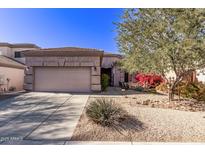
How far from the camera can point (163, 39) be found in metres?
9.30

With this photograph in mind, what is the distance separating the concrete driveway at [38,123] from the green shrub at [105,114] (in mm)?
662

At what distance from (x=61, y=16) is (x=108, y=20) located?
7.92ft

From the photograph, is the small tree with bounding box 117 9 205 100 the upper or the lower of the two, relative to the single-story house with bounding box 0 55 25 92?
upper

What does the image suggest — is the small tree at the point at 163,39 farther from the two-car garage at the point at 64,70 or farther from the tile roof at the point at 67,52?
the two-car garage at the point at 64,70

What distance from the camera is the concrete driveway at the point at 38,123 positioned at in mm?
5598

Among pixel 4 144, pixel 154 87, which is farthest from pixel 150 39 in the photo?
pixel 154 87

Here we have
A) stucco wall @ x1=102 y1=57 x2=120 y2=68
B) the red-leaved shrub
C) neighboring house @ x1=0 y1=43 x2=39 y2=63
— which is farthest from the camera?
neighboring house @ x1=0 y1=43 x2=39 y2=63

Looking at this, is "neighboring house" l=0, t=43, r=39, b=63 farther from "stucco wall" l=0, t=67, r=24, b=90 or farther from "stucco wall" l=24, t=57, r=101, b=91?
"stucco wall" l=24, t=57, r=101, b=91

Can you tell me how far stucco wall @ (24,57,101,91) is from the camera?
14555mm

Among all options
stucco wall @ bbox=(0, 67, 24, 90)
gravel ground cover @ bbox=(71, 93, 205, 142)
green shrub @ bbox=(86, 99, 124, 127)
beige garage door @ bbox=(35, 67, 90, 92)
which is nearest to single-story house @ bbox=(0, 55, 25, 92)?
stucco wall @ bbox=(0, 67, 24, 90)

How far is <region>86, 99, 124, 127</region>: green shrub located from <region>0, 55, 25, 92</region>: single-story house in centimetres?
1251

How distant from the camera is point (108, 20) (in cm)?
1067

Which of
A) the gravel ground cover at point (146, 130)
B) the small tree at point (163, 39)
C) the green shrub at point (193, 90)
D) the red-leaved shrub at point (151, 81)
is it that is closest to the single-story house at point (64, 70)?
the small tree at point (163, 39)
